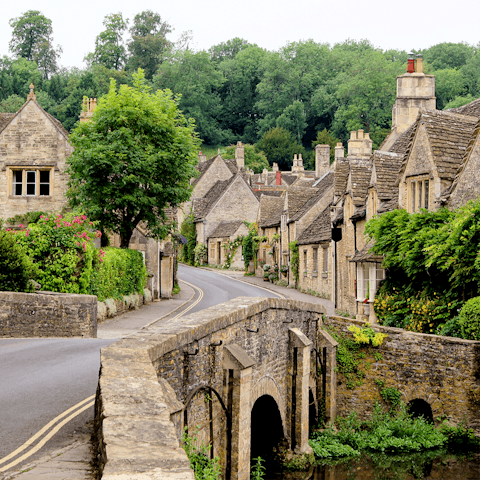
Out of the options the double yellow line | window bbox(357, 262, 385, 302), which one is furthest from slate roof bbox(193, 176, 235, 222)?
the double yellow line

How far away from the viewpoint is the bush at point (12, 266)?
19.6m

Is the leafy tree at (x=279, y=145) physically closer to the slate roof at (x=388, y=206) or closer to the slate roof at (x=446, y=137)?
the slate roof at (x=388, y=206)

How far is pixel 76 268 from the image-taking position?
2297cm

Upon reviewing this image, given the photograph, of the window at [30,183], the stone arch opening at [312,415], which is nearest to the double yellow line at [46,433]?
the stone arch opening at [312,415]

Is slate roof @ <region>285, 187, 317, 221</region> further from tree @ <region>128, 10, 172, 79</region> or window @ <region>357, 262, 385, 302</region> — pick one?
tree @ <region>128, 10, 172, 79</region>

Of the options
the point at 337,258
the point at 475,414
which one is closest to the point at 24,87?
the point at 337,258

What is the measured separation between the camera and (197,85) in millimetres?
104188

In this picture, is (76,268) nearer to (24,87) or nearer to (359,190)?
(359,190)

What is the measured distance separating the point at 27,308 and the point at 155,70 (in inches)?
4158

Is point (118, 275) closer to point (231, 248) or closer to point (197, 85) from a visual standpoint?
point (231, 248)

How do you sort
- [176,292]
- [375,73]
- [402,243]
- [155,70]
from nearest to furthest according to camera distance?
1. [402,243]
2. [176,292]
3. [375,73]
4. [155,70]

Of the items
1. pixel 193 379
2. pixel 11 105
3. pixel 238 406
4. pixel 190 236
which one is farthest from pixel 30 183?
pixel 11 105

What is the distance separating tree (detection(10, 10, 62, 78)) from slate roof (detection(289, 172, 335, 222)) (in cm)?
8603

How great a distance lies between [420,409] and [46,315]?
12.2m
